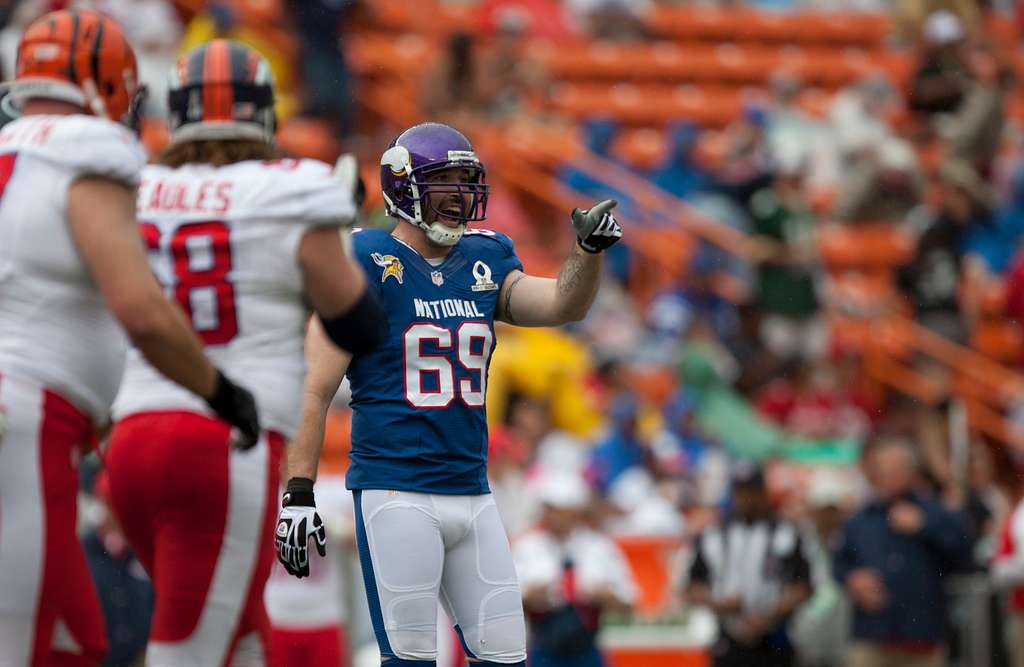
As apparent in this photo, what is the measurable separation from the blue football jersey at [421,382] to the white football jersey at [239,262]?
2.52ft

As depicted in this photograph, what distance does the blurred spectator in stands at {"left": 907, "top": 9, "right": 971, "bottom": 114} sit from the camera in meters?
16.3

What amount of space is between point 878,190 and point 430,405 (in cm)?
1065

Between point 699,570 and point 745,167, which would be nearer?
point 699,570

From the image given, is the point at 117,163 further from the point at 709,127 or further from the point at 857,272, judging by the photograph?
the point at 709,127

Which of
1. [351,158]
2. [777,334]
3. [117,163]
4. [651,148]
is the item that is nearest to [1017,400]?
[777,334]

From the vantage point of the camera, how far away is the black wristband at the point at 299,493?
5.12 metres

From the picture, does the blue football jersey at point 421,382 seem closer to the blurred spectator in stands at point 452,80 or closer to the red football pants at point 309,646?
the red football pants at point 309,646

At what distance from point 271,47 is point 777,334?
462 cm

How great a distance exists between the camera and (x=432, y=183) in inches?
215

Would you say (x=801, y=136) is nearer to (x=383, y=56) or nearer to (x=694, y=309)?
(x=694, y=309)

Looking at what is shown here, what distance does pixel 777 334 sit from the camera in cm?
1354

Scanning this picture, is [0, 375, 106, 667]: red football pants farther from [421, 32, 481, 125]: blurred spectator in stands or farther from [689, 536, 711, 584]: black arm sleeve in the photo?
[421, 32, 481, 125]: blurred spectator in stands

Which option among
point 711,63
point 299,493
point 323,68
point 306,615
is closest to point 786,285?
point 323,68

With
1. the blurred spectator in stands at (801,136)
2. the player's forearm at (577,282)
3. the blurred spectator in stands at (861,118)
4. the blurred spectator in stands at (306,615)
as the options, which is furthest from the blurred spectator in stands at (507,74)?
the player's forearm at (577,282)
